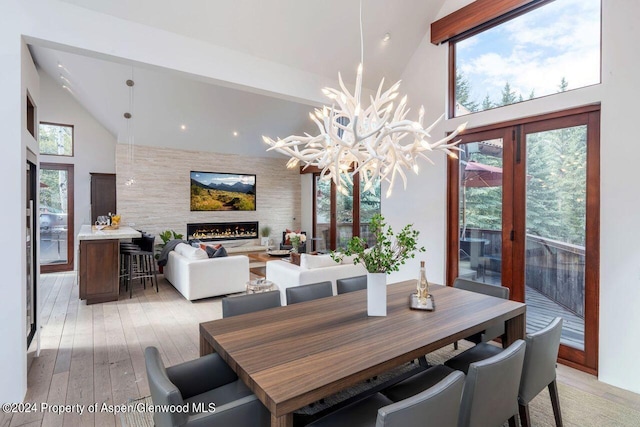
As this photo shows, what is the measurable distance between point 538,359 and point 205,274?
448 cm

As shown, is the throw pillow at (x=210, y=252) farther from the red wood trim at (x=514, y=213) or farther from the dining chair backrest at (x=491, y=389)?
the dining chair backrest at (x=491, y=389)

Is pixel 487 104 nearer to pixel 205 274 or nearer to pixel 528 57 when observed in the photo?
pixel 528 57

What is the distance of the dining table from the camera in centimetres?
134

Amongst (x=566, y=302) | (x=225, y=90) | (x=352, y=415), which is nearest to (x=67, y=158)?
(x=225, y=90)

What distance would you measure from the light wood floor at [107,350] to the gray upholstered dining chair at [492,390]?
174 centimetres

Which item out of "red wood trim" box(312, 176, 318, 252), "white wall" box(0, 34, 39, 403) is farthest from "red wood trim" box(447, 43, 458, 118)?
"red wood trim" box(312, 176, 318, 252)

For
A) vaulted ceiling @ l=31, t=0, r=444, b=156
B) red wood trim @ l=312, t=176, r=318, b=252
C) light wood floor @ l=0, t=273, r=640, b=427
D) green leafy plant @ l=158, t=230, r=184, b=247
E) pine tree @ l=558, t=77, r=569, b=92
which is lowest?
light wood floor @ l=0, t=273, r=640, b=427

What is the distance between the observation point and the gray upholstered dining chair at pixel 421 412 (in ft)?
3.64

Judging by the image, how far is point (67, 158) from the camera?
7.48 meters

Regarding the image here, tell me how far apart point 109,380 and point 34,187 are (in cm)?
203

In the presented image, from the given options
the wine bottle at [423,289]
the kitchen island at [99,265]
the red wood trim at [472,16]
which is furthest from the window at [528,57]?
the kitchen island at [99,265]

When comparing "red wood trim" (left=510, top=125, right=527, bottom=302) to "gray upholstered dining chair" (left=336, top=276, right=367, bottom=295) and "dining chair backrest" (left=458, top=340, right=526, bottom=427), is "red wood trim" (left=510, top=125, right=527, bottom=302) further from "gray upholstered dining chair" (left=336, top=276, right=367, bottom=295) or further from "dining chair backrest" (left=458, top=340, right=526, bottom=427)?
"dining chair backrest" (left=458, top=340, right=526, bottom=427)

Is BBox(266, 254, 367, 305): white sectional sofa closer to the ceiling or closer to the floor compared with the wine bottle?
closer to the floor

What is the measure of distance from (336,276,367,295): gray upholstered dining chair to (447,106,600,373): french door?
168 cm
